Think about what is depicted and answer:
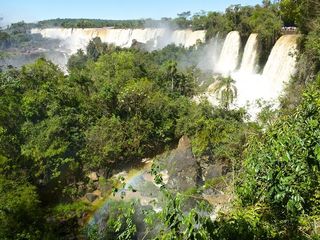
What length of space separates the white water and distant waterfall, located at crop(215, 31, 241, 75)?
1388cm

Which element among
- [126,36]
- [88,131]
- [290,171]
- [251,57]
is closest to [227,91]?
[251,57]

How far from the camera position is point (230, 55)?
46.3 m

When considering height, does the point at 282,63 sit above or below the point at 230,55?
above

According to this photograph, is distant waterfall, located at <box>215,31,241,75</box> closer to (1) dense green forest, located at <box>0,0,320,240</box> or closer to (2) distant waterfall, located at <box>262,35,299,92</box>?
(1) dense green forest, located at <box>0,0,320,240</box>

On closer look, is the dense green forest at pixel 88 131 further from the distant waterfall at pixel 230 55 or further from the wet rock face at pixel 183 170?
the distant waterfall at pixel 230 55

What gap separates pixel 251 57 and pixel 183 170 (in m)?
21.7

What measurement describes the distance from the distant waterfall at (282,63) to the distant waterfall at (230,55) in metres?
11.3

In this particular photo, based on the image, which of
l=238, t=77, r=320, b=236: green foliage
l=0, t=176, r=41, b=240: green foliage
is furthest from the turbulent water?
l=238, t=77, r=320, b=236: green foliage

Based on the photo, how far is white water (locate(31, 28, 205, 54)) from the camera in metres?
68.9

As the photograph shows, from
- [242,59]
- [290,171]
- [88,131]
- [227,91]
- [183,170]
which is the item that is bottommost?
[183,170]

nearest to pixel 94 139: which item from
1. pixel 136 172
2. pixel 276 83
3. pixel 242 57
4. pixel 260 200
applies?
pixel 136 172

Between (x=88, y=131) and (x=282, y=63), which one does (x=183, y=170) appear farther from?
(x=282, y=63)

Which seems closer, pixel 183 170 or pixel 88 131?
pixel 183 170

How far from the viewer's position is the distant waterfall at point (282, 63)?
29.4 meters
